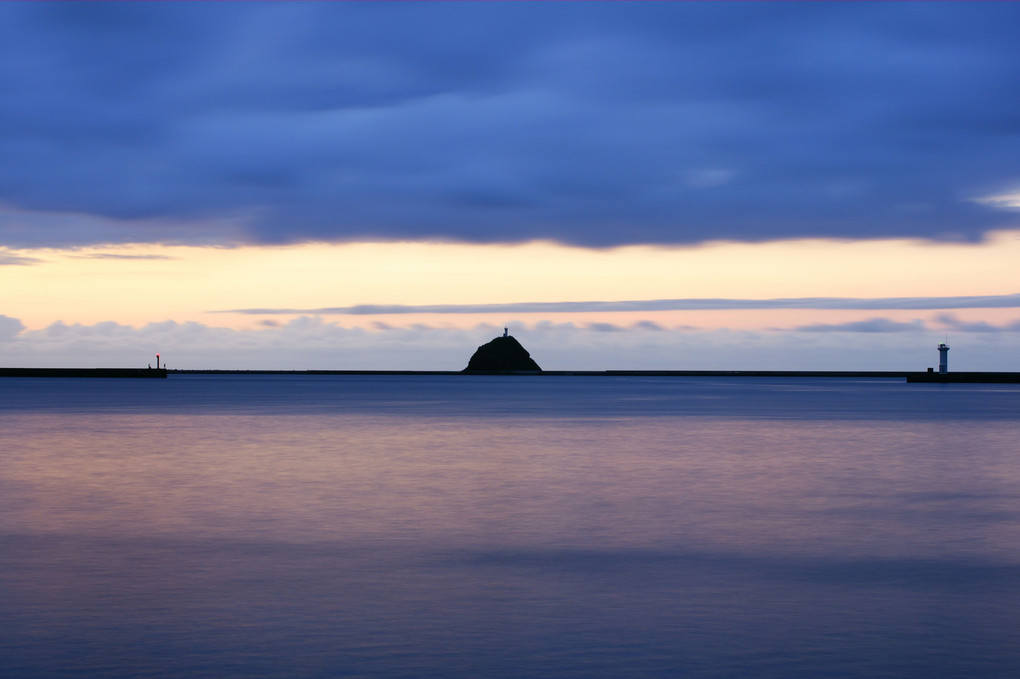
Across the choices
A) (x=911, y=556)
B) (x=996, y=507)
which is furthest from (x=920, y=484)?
(x=911, y=556)

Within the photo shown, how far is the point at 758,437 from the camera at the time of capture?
48.2 m

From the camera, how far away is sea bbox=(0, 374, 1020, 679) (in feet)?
33.7

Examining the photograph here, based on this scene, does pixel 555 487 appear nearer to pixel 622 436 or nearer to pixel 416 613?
pixel 416 613

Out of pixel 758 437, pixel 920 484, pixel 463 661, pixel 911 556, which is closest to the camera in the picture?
pixel 463 661

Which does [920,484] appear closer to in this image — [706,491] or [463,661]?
[706,491]

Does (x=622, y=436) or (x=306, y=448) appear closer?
(x=306, y=448)

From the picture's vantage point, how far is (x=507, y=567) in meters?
15.3

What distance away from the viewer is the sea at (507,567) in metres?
10.3

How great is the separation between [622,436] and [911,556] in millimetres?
31973

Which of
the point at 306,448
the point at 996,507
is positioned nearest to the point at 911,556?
the point at 996,507

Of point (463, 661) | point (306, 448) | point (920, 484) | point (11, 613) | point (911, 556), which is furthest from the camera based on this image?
point (306, 448)

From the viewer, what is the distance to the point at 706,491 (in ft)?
84.4

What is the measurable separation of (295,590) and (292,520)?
6.85 metres

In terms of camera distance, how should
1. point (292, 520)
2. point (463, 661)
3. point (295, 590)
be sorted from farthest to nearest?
point (292, 520)
point (295, 590)
point (463, 661)
